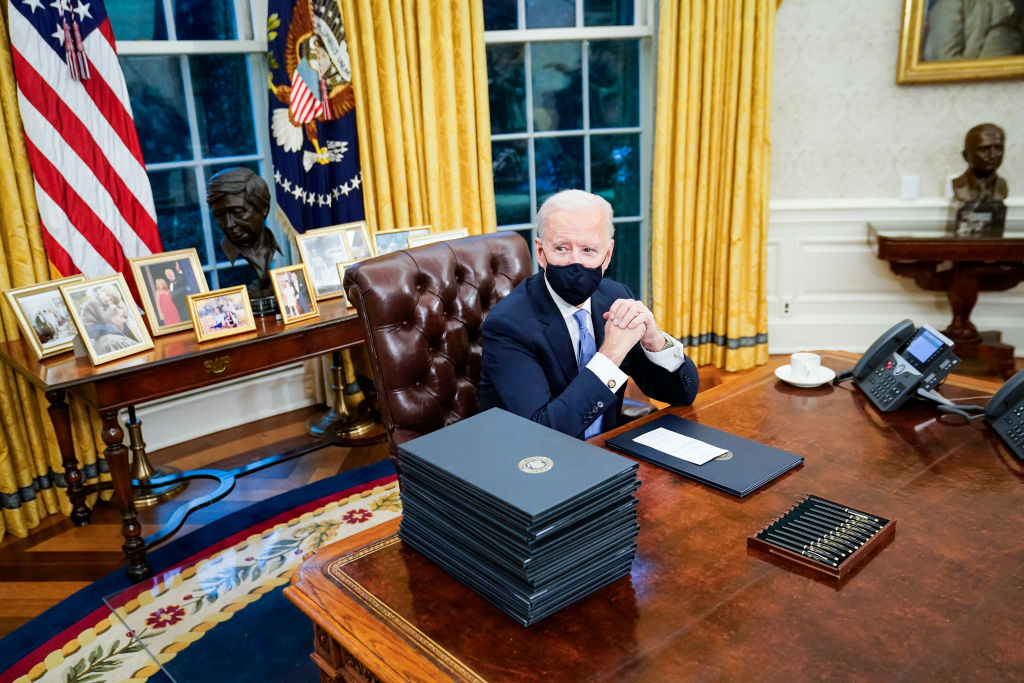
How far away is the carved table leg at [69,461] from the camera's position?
9.25 ft

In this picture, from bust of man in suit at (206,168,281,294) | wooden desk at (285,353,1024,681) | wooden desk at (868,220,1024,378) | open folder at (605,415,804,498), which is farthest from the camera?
wooden desk at (868,220,1024,378)

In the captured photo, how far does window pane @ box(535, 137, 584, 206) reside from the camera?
4.14m

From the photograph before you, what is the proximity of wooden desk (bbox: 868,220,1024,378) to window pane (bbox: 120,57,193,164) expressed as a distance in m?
3.36

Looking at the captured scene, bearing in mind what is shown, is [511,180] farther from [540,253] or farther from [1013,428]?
[1013,428]

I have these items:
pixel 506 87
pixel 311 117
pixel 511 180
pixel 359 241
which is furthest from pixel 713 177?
pixel 311 117

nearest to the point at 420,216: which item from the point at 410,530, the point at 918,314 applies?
the point at 410,530

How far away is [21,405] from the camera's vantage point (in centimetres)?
286

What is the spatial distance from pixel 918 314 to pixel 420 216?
2.80 meters

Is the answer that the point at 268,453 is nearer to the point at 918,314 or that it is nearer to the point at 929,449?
the point at 929,449

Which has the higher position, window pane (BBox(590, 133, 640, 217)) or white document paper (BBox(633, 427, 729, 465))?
window pane (BBox(590, 133, 640, 217))

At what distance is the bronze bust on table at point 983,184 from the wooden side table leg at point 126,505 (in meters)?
3.76

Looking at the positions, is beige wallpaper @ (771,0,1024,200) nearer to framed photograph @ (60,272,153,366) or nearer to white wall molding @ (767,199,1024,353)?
white wall molding @ (767,199,1024,353)

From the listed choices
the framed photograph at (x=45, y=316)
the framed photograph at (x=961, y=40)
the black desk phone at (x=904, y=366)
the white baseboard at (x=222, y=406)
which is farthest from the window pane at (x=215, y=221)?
the framed photograph at (x=961, y=40)

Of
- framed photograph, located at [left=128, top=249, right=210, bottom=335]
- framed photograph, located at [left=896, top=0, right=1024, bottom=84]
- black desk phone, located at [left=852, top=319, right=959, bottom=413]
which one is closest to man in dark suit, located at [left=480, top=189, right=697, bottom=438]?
black desk phone, located at [left=852, top=319, right=959, bottom=413]
